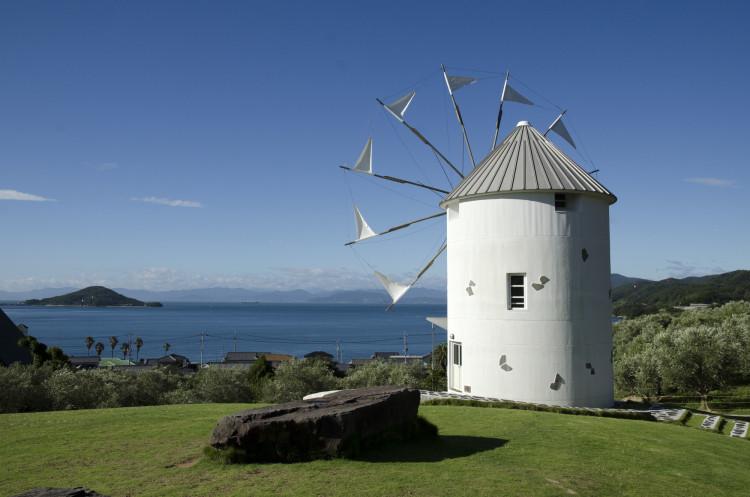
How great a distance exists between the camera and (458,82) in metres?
26.7

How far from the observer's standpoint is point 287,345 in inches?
6083

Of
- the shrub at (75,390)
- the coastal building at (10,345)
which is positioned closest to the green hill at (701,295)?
the coastal building at (10,345)

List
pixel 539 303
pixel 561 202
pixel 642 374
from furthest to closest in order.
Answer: pixel 642 374
pixel 561 202
pixel 539 303

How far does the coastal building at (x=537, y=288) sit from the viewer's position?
66.6ft

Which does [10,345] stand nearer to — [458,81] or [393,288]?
[393,288]

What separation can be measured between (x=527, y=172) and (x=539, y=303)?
501cm

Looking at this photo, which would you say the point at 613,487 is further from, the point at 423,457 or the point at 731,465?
the point at 731,465

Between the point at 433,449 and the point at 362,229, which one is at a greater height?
the point at 362,229

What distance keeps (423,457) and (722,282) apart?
547ft

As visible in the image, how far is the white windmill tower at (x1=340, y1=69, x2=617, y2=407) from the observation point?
20.3m

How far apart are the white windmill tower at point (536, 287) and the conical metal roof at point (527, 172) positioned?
57 millimetres

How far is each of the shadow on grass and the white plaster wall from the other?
801 cm

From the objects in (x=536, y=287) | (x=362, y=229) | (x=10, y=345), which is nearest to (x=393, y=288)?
(x=362, y=229)

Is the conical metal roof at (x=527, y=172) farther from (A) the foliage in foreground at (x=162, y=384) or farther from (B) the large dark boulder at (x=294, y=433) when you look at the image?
(A) the foliage in foreground at (x=162, y=384)
